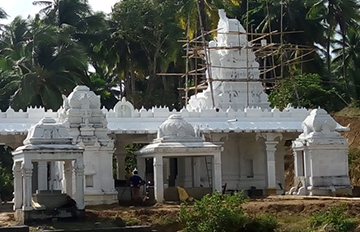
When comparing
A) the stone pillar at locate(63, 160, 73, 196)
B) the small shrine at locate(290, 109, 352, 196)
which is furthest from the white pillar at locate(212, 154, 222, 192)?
the stone pillar at locate(63, 160, 73, 196)

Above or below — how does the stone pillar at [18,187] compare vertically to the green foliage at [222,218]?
above

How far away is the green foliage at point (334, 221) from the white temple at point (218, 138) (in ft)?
18.3

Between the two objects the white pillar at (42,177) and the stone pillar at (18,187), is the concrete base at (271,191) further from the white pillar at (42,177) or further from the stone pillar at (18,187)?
the stone pillar at (18,187)

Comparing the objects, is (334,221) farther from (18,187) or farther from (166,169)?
(166,169)

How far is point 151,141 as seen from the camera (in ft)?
93.2

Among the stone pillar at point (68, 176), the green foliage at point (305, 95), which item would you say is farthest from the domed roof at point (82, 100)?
the green foliage at point (305, 95)

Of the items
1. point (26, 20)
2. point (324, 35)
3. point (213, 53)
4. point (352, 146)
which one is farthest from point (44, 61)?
point (324, 35)

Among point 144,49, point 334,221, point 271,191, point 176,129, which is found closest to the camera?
point 334,221

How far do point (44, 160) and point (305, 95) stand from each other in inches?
935

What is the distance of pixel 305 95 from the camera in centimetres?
4309

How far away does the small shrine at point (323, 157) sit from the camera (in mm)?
27594

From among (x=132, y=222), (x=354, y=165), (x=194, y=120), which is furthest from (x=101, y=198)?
(x=354, y=165)

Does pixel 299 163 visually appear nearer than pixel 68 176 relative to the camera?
No

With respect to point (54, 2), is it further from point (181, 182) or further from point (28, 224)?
point (28, 224)
